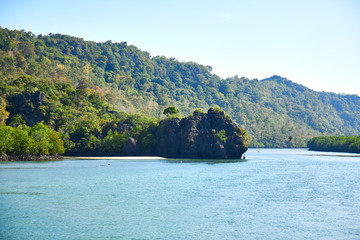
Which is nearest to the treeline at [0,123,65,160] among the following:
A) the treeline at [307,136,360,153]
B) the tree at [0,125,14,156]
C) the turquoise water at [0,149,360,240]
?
the tree at [0,125,14,156]

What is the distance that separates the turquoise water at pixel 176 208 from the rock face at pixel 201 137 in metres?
63.1

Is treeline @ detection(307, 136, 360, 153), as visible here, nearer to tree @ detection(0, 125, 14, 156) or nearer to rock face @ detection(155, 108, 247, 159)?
rock face @ detection(155, 108, 247, 159)

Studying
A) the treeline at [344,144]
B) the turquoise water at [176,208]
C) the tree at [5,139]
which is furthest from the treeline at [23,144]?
the treeline at [344,144]

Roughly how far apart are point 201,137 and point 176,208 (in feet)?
294

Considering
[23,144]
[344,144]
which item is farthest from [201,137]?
[344,144]

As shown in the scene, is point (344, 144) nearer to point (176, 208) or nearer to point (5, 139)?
point (5, 139)

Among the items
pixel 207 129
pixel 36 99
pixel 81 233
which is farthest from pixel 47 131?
pixel 81 233

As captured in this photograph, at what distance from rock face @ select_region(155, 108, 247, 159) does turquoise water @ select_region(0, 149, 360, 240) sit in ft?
207

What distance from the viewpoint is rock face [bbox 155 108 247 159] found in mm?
127250

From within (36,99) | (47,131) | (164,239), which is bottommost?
(164,239)

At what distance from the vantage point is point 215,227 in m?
32.7

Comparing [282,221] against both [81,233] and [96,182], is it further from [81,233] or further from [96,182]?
[96,182]

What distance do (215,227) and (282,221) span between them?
6.71 metres

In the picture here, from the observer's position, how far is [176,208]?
40469 mm
